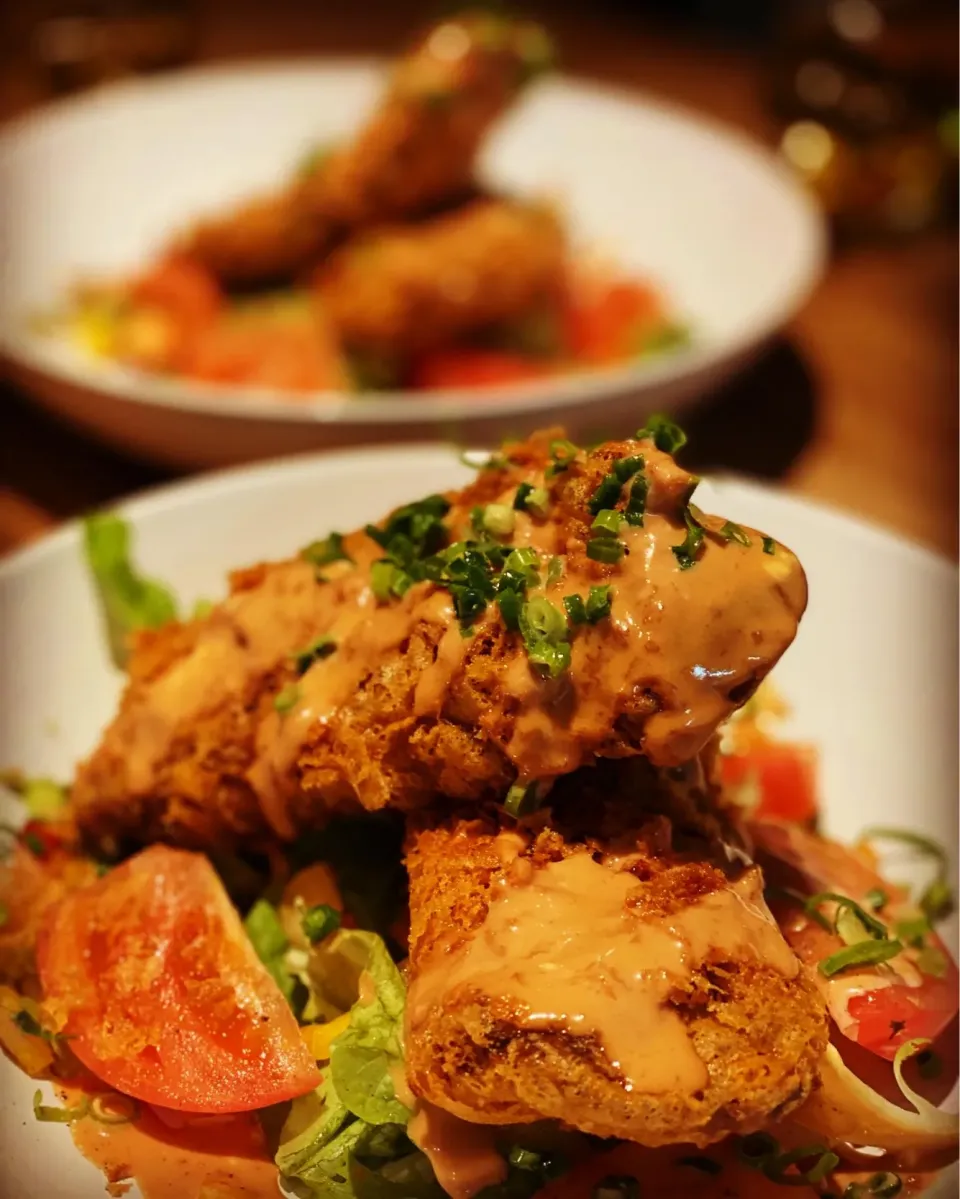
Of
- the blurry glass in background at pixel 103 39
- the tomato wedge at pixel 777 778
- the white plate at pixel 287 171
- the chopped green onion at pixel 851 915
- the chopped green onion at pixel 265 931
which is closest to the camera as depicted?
the chopped green onion at pixel 851 915

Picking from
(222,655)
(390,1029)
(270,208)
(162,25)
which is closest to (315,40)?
(162,25)

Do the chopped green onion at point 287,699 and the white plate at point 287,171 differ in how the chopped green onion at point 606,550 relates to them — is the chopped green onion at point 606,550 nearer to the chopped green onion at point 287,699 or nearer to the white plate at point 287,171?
the chopped green onion at point 287,699

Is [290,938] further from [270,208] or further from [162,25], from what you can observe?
[162,25]

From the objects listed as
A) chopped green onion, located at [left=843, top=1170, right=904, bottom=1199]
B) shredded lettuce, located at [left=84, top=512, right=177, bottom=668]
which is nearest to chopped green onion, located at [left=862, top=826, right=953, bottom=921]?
chopped green onion, located at [left=843, top=1170, right=904, bottom=1199]

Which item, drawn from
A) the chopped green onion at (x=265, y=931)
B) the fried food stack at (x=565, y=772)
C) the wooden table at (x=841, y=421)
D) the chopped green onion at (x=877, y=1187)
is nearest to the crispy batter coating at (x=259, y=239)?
the wooden table at (x=841, y=421)

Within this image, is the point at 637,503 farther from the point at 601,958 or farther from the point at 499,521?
the point at 601,958

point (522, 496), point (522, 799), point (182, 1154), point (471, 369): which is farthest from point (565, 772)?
point (471, 369)

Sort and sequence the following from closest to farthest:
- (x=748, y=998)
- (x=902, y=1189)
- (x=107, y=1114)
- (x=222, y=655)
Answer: (x=748, y=998)
(x=902, y=1189)
(x=107, y=1114)
(x=222, y=655)
